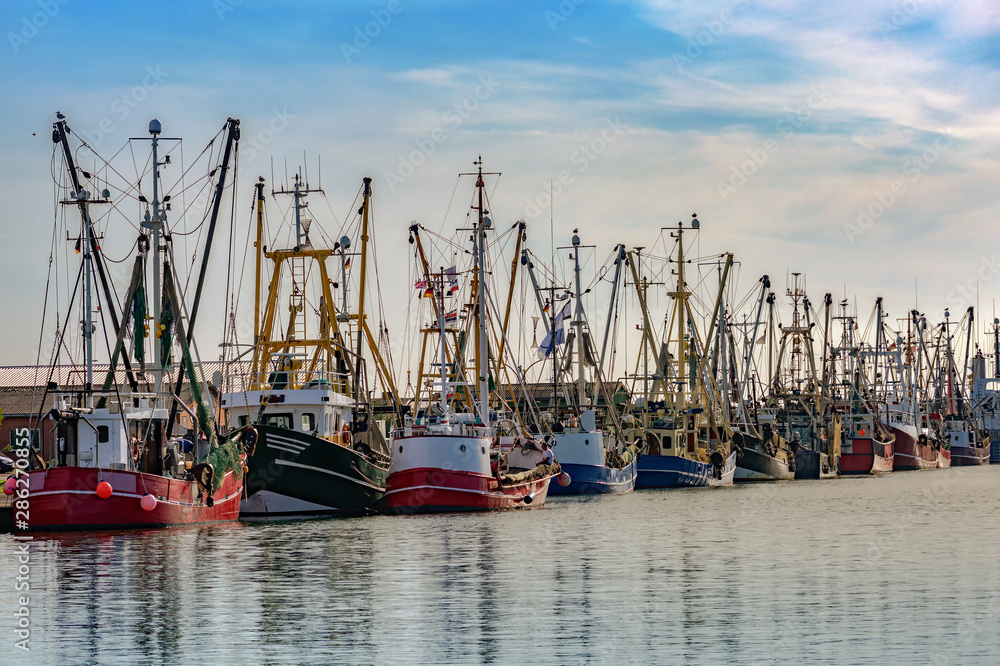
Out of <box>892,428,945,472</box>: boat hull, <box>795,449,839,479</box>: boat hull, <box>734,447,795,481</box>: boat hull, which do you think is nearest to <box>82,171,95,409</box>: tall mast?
<box>734,447,795,481</box>: boat hull

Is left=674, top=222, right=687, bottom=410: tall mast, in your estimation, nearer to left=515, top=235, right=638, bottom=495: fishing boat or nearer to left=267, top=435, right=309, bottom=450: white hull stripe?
left=515, top=235, right=638, bottom=495: fishing boat

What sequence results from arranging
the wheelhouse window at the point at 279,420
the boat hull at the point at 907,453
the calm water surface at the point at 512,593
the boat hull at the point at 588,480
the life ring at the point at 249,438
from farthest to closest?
the boat hull at the point at 907,453
the boat hull at the point at 588,480
the wheelhouse window at the point at 279,420
the life ring at the point at 249,438
the calm water surface at the point at 512,593

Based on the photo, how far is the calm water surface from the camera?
74.9 feet

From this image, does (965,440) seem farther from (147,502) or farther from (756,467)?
(147,502)

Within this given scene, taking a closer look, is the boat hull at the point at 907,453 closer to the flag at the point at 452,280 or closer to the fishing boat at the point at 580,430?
the fishing boat at the point at 580,430

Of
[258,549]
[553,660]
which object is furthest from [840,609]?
[258,549]

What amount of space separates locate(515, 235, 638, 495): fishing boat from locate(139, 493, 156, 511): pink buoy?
26.7m

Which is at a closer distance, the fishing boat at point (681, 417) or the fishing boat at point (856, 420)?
the fishing boat at point (681, 417)

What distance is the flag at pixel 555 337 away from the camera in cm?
7344

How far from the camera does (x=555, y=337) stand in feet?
243

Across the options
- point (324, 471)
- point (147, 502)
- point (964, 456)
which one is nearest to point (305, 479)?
point (324, 471)

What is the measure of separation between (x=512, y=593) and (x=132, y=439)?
61.6 feet

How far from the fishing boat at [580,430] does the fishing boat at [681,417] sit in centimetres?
280

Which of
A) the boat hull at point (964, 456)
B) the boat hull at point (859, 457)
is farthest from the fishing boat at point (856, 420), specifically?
the boat hull at point (964, 456)
